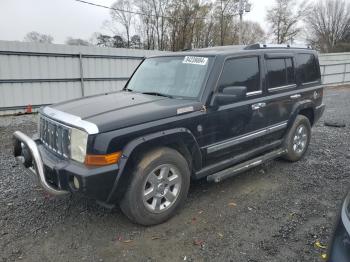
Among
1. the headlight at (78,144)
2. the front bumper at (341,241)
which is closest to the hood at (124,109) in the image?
the headlight at (78,144)

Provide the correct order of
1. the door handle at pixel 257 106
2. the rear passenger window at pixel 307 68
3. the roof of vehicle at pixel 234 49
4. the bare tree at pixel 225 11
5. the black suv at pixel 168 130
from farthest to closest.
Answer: the bare tree at pixel 225 11 → the rear passenger window at pixel 307 68 → the door handle at pixel 257 106 → the roof of vehicle at pixel 234 49 → the black suv at pixel 168 130

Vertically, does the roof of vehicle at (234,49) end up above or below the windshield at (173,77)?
above

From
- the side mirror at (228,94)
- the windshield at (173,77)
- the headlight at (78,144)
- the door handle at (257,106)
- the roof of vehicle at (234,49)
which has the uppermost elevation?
the roof of vehicle at (234,49)

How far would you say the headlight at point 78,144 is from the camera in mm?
2850

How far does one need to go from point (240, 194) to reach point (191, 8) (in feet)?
101

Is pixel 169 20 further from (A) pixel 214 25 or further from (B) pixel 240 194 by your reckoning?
(B) pixel 240 194

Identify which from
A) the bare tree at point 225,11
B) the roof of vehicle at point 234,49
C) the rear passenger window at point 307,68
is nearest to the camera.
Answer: the roof of vehicle at point 234,49

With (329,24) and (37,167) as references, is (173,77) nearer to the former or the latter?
(37,167)

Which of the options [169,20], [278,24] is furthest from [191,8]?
[278,24]

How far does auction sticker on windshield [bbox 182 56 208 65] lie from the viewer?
3832 mm

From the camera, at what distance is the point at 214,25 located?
3441 centimetres

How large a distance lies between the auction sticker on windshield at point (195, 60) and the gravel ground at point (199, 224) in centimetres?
177

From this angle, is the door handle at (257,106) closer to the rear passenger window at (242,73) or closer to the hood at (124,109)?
the rear passenger window at (242,73)

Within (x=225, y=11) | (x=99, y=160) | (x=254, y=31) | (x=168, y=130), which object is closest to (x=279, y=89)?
(x=168, y=130)
